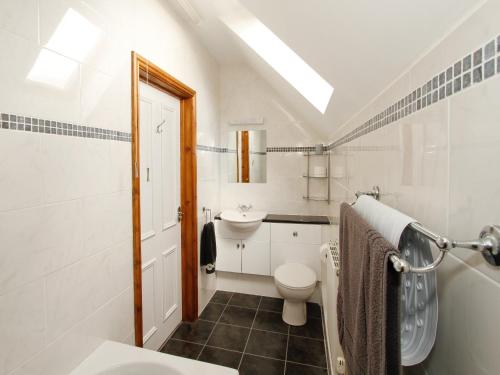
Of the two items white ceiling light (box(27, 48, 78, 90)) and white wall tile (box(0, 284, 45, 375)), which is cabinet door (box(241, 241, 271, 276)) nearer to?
white wall tile (box(0, 284, 45, 375))

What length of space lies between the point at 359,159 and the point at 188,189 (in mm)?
1419

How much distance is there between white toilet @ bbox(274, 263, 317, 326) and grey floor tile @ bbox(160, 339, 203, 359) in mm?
809

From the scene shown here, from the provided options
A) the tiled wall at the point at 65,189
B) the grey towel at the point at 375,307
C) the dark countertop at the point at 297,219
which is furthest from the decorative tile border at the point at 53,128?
the dark countertop at the point at 297,219

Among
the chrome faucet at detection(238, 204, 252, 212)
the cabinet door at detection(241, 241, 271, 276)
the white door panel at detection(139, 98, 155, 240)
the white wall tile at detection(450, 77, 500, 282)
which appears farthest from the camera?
the chrome faucet at detection(238, 204, 252, 212)

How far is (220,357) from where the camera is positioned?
5.96 ft

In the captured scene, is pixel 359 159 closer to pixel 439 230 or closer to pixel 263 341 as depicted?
pixel 439 230

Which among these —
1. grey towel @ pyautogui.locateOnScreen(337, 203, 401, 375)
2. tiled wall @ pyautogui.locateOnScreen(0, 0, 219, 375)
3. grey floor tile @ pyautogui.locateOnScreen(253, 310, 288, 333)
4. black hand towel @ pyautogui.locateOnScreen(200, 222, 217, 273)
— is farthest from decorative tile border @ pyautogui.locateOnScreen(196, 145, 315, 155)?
grey towel @ pyautogui.locateOnScreen(337, 203, 401, 375)

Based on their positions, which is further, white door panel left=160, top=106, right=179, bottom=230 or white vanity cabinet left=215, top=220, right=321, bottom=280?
white vanity cabinet left=215, top=220, right=321, bottom=280

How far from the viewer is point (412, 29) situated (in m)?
0.61

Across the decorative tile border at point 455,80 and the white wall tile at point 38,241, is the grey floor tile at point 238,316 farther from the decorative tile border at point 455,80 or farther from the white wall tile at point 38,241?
the decorative tile border at point 455,80

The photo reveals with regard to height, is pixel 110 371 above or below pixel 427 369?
below

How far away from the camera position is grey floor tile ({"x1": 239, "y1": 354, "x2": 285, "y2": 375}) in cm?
169

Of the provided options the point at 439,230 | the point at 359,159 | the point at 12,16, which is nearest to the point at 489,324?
the point at 439,230

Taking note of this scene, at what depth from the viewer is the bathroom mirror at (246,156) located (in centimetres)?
286
